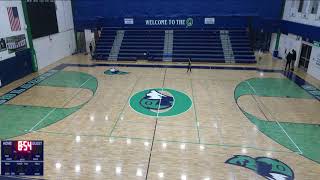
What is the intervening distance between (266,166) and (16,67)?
19.5m

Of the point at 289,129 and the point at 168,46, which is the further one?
the point at 168,46

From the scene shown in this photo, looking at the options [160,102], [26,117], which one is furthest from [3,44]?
[160,102]

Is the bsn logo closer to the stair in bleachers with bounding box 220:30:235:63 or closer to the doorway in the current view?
the doorway

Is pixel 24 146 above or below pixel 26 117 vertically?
above

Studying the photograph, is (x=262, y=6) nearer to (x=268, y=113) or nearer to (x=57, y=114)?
(x=268, y=113)

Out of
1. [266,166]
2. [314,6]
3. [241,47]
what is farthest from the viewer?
[241,47]

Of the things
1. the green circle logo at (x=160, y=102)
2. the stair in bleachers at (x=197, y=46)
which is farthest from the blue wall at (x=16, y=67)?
the stair in bleachers at (x=197, y=46)

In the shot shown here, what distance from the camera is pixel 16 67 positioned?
786 inches

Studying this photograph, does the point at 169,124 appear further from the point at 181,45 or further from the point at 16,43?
the point at 181,45

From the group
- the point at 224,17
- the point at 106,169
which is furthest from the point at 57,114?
the point at 224,17

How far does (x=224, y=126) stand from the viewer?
42.2ft
